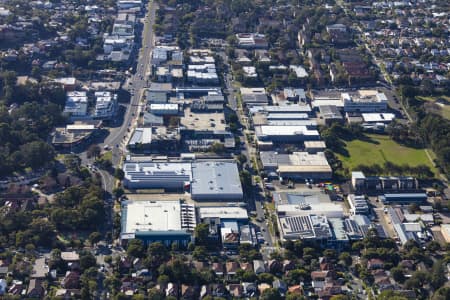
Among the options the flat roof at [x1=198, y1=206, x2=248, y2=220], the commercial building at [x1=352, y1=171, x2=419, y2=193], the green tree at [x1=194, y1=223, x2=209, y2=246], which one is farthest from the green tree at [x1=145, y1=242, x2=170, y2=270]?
the commercial building at [x1=352, y1=171, x2=419, y2=193]

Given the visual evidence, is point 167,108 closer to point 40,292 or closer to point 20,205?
point 20,205

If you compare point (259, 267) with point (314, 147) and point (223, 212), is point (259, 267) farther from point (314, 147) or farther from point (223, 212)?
point (314, 147)

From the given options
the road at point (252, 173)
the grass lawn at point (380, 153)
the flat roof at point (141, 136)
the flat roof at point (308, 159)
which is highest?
the flat roof at point (141, 136)

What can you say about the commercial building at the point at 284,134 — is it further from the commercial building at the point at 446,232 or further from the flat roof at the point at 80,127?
the commercial building at the point at 446,232

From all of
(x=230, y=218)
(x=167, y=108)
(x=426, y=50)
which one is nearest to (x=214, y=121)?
(x=167, y=108)

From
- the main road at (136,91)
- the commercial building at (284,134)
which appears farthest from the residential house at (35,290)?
the commercial building at (284,134)
